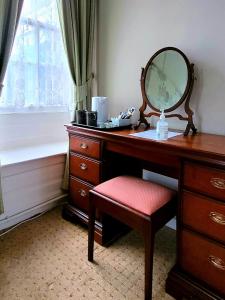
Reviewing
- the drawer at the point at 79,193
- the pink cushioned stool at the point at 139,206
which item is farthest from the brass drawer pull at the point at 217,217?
the drawer at the point at 79,193

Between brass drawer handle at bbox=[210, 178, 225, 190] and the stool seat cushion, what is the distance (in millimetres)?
308

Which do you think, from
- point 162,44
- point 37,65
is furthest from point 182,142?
point 37,65

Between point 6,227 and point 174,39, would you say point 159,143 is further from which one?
point 6,227

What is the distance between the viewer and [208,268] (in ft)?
3.83

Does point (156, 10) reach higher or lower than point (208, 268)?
higher

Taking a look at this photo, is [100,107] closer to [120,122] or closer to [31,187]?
[120,122]

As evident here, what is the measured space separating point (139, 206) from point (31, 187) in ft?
3.72

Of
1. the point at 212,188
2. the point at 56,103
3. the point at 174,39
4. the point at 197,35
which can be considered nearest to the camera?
the point at 212,188

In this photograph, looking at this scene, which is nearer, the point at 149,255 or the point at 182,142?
the point at 149,255

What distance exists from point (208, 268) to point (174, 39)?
1.52 metres

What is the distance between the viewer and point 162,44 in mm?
1773

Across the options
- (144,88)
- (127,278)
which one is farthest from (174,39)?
(127,278)

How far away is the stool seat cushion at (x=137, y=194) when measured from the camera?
1.25 m

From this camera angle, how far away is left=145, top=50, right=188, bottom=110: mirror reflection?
1626 mm
